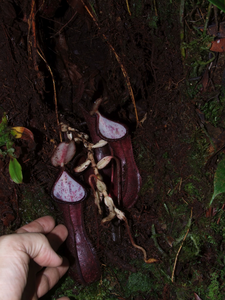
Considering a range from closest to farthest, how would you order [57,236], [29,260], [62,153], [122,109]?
[29,260]
[62,153]
[57,236]
[122,109]

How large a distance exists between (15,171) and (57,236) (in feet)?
1.80

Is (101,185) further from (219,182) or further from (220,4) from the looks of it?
(220,4)

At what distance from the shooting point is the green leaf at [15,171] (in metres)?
1.33

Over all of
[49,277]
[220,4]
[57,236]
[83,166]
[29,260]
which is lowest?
[49,277]

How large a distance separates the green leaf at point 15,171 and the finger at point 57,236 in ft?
1.48

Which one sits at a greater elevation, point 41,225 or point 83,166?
point 83,166

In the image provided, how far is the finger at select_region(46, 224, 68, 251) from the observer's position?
1487mm

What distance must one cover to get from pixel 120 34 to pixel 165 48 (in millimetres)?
350

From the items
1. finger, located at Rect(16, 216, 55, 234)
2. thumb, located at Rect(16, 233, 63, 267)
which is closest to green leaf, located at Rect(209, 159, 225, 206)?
thumb, located at Rect(16, 233, 63, 267)

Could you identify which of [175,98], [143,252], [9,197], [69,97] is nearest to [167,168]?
[175,98]

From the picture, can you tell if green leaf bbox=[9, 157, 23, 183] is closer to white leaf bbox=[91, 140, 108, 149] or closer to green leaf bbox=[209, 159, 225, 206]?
white leaf bbox=[91, 140, 108, 149]

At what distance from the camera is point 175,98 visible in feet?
5.43

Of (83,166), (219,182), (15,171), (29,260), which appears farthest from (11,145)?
(219,182)

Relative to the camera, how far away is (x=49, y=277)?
154cm
